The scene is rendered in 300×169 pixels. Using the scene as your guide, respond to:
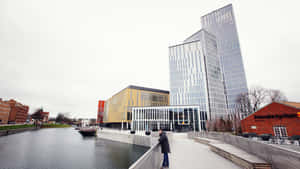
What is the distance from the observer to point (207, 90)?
62875 mm

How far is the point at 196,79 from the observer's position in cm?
6119

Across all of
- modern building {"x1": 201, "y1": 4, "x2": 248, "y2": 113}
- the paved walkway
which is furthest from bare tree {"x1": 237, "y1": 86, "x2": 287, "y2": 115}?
the paved walkway

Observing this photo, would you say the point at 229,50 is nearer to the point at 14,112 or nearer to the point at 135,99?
the point at 135,99

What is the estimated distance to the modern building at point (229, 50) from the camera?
78.4 m

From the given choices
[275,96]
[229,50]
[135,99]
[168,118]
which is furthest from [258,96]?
[229,50]

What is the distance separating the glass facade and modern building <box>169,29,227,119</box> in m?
14.4

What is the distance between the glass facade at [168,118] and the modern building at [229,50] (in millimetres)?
44407

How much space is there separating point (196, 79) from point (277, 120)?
128ft

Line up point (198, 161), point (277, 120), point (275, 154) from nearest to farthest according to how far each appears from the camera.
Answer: point (275, 154), point (198, 161), point (277, 120)

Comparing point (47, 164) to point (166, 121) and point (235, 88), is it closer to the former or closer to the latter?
point (166, 121)

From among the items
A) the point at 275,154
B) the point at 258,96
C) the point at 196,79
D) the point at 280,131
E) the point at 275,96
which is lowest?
the point at 280,131

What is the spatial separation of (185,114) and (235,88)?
54116 mm

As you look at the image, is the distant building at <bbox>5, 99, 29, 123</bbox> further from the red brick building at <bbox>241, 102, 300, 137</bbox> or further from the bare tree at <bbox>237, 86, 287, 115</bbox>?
the bare tree at <bbox>237, 86, 287, 115</bbox>

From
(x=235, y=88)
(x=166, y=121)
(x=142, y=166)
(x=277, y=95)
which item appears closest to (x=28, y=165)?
(x=142, y=166)
